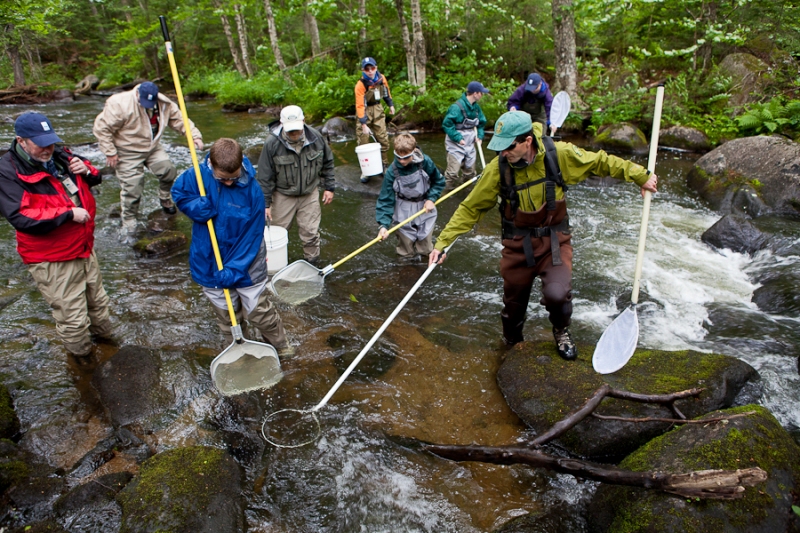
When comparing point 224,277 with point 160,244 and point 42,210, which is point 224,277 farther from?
point 160,244

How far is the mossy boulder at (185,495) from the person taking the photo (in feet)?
11.0

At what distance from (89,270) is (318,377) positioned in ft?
8.69

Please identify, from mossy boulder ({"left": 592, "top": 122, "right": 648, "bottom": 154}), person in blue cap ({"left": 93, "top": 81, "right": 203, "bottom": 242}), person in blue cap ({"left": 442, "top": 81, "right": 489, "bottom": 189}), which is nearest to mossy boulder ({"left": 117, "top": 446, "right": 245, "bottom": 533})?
person in blue cap ({"left": 93, "top": 81, "right": 203, "bottom": 242})

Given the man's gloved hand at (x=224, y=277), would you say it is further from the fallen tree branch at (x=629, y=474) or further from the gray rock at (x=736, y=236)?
the gray rock at (x=736, y=236)

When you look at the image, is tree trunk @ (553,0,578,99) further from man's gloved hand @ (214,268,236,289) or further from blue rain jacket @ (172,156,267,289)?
man's gloved hand @ (214,268,236,289)

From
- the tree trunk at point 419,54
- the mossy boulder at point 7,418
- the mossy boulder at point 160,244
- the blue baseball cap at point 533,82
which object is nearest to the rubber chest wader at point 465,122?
the blue baseball cap at point 533,82

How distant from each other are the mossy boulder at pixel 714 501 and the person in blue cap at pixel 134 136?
7459mm

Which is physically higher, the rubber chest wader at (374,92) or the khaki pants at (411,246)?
the rubber chest wader at (374,92)

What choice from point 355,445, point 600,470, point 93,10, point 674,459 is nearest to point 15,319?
point 355,445

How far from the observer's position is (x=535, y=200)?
4.40m

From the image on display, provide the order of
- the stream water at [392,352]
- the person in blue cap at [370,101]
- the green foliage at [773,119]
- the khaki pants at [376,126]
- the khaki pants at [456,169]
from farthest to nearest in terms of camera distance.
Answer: the khaki pants at [376,126]
the green foliage at [773,119]
the person in blue cap at [370,101]
the khaki pants at [456,169]
the stream water at [392,352]

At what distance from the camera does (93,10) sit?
3853 cm

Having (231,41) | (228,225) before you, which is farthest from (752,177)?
(231,41)

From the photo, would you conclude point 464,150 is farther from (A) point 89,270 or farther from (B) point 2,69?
(B) point 2,69
